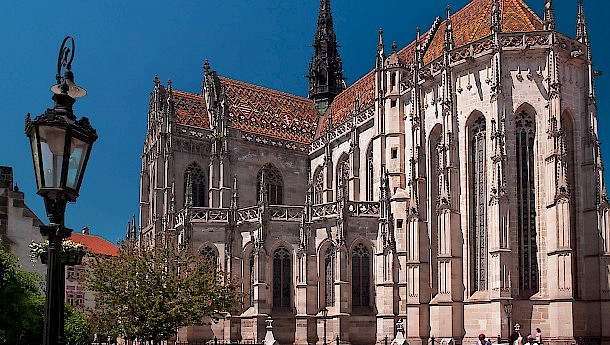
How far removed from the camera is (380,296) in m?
38.9

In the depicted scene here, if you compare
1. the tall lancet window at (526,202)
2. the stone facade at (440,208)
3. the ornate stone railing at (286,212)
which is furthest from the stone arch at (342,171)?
the tall lancet window at (526,202)

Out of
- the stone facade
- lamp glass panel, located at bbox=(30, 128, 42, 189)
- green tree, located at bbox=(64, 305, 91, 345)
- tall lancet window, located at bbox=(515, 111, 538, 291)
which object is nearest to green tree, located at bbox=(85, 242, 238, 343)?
green tree, located at bbox=(64, 305, 91, 345)

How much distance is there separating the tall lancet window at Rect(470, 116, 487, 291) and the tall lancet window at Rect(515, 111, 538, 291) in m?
Result: 1.63

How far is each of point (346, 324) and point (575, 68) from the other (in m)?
17.3

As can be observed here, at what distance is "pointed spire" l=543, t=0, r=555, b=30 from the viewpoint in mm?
35625

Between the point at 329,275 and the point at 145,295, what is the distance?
14.4 m

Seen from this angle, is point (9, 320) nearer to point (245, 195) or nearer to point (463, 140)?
point (463, 140)

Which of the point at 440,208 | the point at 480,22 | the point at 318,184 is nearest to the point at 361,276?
the point at 440,208

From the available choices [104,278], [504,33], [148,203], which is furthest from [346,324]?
[148,203]

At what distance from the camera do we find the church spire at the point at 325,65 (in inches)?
2468

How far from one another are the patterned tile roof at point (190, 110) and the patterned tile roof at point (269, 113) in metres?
1.89

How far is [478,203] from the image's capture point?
36.4 meters

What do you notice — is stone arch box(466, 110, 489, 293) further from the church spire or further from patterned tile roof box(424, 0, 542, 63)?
the church spire

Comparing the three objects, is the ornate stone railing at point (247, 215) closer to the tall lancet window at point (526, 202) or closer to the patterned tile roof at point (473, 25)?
the patterned tile roof at point (473, 25)
